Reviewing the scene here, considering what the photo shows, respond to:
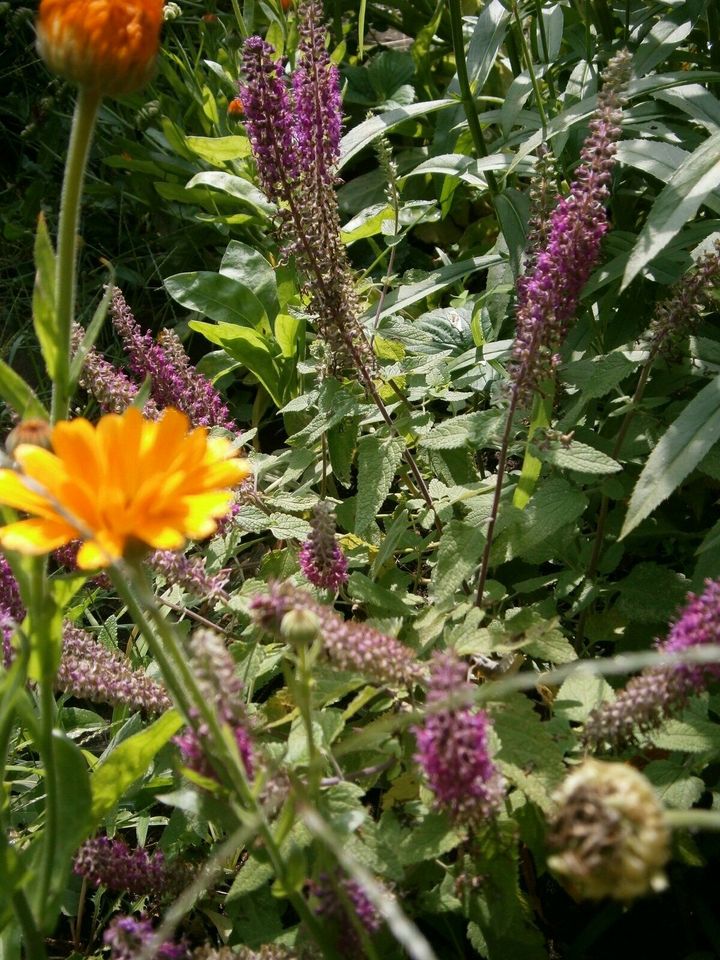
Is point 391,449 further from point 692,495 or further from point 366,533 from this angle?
point 692,495

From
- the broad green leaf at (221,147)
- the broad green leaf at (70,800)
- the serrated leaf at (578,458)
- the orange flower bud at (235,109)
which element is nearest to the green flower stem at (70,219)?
the broad green leaf at (70,800)

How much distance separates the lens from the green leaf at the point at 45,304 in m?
1.04

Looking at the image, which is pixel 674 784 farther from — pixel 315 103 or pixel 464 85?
pixel 464 85

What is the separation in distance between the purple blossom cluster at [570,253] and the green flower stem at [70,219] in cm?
58

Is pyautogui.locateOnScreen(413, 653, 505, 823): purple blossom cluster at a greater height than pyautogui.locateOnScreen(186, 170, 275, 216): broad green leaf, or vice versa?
pyautogui.locateOnScreen(186, 170, 275, 216): broad green leaf

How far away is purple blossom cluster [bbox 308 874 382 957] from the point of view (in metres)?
1.06

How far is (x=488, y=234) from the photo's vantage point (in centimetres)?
273

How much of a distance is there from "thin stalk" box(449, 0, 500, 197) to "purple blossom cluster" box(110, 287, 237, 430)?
0.74m

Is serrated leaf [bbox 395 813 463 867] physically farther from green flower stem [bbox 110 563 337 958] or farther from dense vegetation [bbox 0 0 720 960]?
green flower stem [bbox 110 563 337 958]

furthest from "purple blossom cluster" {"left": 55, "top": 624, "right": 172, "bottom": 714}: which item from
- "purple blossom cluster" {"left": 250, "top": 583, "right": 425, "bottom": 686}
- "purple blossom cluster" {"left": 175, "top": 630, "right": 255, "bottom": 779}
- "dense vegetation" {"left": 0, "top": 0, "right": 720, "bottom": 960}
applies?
"purple blossom cluster" {"left": 250, "top": 583, "right": 425, "bottom": 686}

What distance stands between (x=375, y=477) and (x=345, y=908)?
26.5 inches

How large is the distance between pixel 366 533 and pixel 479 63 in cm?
111

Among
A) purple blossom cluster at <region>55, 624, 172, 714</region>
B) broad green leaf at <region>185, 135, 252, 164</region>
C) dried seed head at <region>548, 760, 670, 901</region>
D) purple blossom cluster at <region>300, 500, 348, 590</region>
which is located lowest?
purple blossom cluster at <region>55, 624, 172, 714</region>

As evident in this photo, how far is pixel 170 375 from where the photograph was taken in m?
1.70
